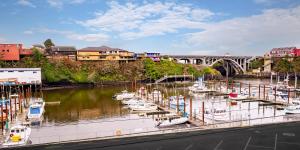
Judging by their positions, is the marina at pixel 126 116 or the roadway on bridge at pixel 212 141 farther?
the marina at pixel 126 116

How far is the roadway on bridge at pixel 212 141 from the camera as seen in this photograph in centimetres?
2019

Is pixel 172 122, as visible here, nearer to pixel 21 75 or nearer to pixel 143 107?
pixel 143 107

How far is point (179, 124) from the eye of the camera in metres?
36.9

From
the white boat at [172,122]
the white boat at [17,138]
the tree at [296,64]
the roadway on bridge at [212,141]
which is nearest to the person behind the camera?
the roadway on bridge at [212,141]

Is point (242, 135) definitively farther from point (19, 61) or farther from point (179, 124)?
point (19, 61)

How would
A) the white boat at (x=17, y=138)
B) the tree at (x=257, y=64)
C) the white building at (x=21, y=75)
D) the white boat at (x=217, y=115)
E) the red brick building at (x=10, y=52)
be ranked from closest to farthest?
the white boat at (x=17, y=138), the white boat at (x=217, y=115), the white building at (x=21, y=75), the red brick building at (x=10, y=52), the tree at (x=257, y=64)

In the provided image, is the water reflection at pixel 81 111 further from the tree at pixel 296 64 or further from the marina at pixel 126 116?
the tree at pixel 296 64

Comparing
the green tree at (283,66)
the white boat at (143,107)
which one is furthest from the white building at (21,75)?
the green tree at (283,66)

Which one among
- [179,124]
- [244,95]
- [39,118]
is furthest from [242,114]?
[39,118]

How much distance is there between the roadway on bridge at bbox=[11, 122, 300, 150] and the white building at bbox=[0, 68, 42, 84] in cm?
6252

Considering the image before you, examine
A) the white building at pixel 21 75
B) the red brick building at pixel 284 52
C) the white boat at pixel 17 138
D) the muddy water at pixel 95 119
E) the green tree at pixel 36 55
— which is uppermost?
the red brick building at pixel 284 52

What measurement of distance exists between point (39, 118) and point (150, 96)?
27.3m

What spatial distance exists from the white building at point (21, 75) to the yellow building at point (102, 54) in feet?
91.6

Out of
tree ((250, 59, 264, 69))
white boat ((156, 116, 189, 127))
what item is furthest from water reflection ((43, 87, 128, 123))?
tree ((250, 59, 264, 69))
